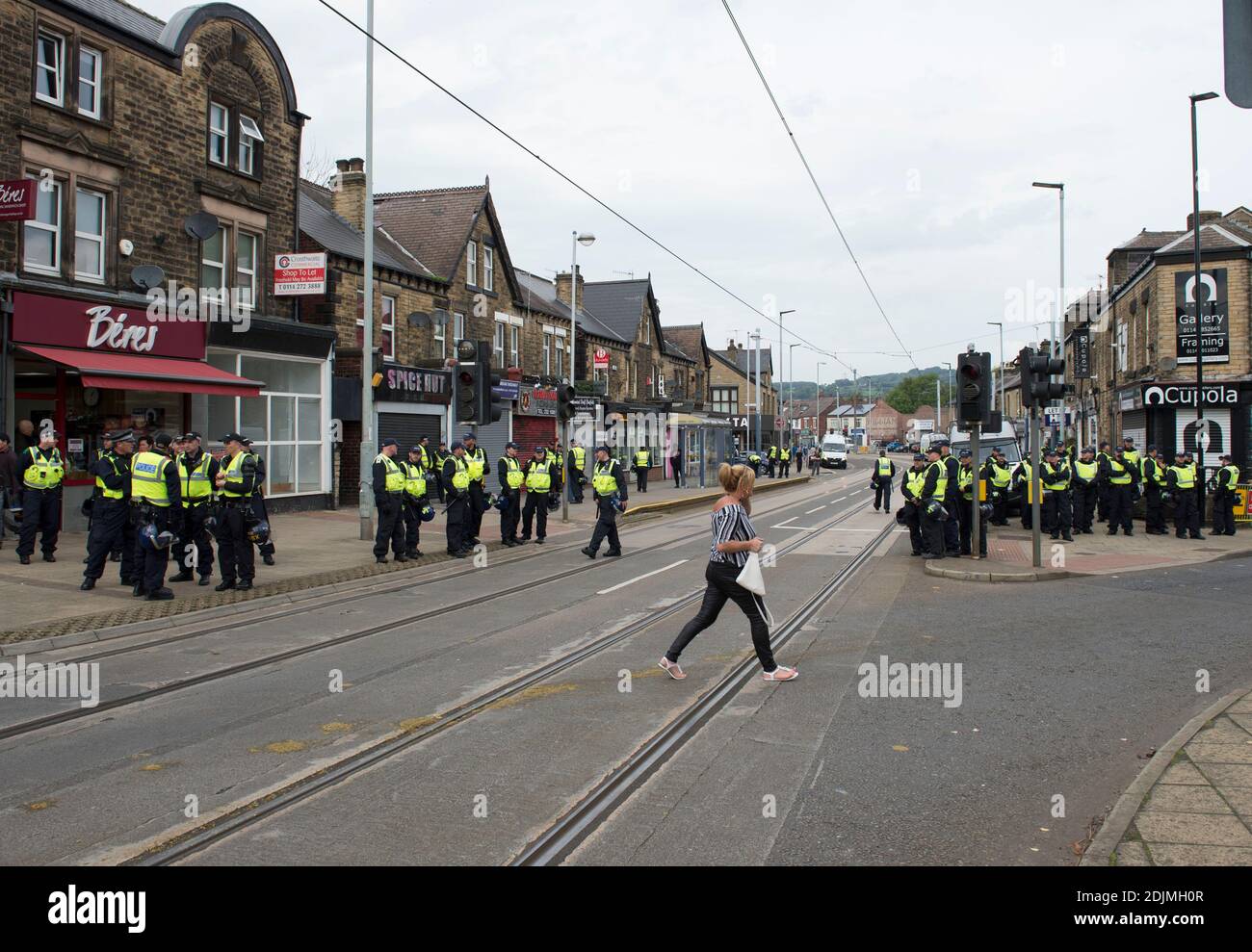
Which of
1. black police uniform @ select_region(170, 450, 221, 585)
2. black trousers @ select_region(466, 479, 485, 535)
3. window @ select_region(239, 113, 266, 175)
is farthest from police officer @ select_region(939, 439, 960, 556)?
window @ select_region(239, 113, 266, 175)

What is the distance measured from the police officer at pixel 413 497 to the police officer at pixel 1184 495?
14295 millimetres

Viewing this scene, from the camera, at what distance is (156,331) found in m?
18.4

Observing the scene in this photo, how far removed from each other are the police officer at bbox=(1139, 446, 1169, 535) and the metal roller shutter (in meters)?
16.9

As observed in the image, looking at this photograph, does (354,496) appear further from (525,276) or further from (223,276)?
(525,276)

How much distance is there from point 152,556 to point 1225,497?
63.1ft

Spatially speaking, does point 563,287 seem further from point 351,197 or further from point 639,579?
point 639,579

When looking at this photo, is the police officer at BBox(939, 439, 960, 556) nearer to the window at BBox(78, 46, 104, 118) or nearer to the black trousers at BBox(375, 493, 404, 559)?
the black trousers at BBox(375, 493, 404, 559)

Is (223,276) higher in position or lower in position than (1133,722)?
higher

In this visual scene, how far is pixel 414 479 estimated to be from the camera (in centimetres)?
1473

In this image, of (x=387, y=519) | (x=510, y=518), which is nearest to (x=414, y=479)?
(x=387, y=519)

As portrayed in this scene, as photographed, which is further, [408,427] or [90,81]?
[408,427]

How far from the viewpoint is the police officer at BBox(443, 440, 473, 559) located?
1534cm

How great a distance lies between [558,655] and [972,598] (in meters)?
5.72
